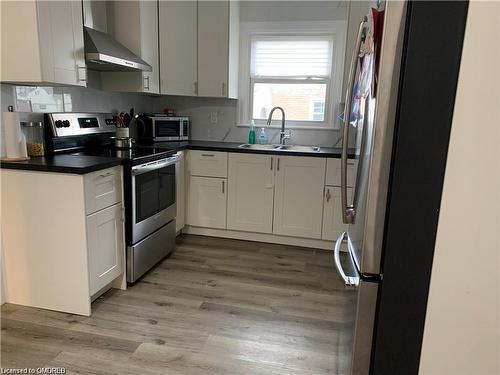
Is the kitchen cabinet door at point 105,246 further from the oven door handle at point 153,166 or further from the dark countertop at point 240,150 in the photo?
the dark countertop at point 240,150

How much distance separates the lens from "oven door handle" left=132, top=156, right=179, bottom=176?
255 cm

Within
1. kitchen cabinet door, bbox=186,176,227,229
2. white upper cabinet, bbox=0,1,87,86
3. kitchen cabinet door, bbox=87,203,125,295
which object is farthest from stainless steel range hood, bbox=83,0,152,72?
kitchen cabinet door, bbox=186,176,227,229

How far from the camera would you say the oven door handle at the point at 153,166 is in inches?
100

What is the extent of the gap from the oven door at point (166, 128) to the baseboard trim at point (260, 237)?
0.92m

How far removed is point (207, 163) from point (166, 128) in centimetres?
60

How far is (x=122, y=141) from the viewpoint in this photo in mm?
3029

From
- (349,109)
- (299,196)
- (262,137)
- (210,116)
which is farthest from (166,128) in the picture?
(349,109)

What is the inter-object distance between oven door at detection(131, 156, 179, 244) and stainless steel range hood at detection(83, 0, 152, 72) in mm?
748

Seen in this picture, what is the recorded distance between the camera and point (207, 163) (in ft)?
11.7

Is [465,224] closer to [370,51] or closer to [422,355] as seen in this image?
[422,355]

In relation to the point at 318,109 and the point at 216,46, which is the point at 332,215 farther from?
the point at 216,46

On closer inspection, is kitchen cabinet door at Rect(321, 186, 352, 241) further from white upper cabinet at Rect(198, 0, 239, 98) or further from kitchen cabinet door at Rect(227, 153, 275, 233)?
white upper cabinet at Rect(198, 0, 239, 98)

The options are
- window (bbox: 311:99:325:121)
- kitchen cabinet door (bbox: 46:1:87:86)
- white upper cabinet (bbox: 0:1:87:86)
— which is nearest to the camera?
white upper cabinet (bbox: 0:1:87:86)

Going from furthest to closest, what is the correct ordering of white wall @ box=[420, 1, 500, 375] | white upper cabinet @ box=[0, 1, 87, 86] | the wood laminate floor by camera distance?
white upper cabinet @ box=[0, 1, 87, 86], the wood laminate floor, white wall @ box=[420, 1, 500, 375]
